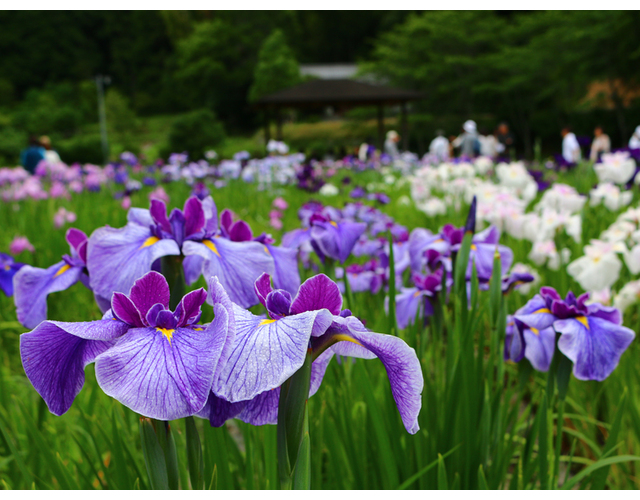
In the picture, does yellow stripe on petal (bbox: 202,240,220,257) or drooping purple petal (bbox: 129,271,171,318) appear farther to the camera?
yellow stripe on petal (bbox: 202,240,220,257)

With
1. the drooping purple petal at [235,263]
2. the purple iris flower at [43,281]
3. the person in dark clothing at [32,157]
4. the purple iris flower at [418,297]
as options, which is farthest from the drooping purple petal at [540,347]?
the person in dark clothing at [32,157]

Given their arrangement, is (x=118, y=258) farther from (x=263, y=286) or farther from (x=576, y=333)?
(x=576, y=333)

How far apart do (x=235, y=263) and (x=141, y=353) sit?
35 cm

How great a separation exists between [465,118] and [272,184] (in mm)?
24197

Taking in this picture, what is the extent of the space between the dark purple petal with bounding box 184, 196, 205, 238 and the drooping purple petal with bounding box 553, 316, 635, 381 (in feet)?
2.25

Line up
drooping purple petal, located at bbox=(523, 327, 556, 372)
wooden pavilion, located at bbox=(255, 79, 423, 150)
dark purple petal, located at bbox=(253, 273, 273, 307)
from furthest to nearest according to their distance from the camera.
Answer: wooden pavilion, located at bbox=(255, 79, 423, 150) → drooping purple petal, located at bbox=(523, 327, 556, 372) → dark purple petal, located at bbox=(253, 273, 273, 307)

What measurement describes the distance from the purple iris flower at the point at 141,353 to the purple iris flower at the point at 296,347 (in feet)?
0.09

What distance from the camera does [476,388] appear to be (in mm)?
1110

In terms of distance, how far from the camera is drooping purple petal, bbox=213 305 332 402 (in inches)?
18.9

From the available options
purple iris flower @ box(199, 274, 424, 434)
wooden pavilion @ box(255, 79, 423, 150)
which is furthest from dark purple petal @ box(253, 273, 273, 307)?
wooden pavilion @ box(255, 79, 423, 150)

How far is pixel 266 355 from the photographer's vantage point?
499 millimetres

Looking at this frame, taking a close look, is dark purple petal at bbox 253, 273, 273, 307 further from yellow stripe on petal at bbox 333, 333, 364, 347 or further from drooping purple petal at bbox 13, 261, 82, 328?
drooping purple petal at bbox 13, 261, 82, 328

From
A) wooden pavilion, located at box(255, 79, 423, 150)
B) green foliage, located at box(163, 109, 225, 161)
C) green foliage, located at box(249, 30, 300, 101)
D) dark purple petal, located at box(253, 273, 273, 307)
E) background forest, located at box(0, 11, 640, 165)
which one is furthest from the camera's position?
green foliage, located at box(249, 30, 300, 101)

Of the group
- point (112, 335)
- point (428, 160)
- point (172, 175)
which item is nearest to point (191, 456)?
point (112, 335)
